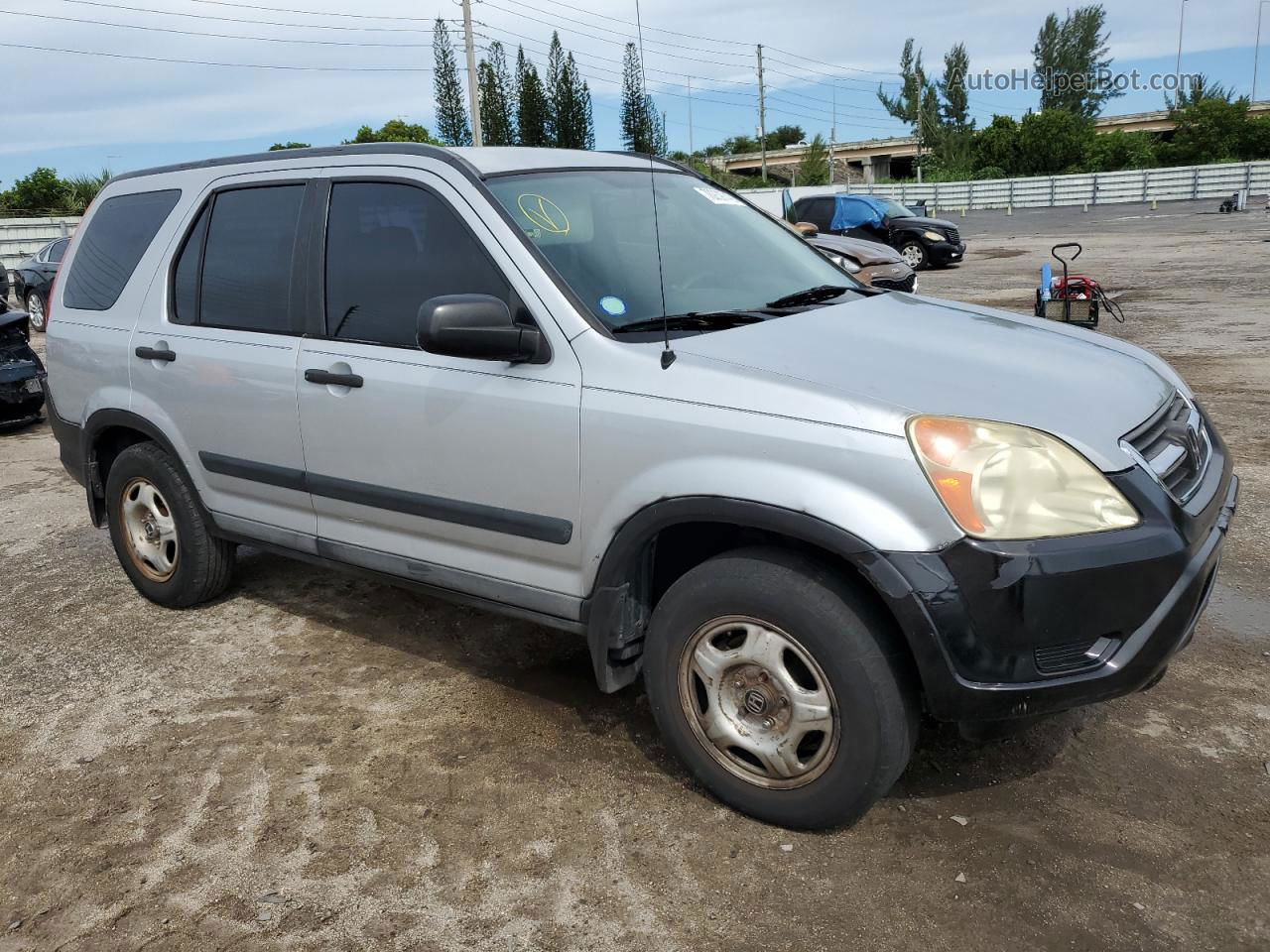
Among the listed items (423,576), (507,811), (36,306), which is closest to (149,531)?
(423,576)

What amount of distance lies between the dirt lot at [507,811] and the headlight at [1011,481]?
3.10 ft

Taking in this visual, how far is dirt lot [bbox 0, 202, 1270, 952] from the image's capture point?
2.71m

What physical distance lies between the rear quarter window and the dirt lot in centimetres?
144

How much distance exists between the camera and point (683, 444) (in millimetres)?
2941

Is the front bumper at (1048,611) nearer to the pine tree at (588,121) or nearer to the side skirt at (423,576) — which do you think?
the side skirt at (423,576)

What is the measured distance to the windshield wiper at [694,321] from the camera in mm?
3230

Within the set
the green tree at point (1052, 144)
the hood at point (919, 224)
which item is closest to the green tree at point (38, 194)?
the hood at point (919, 224)

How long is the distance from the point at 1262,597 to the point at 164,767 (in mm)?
4298

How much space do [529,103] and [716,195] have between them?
75303mm

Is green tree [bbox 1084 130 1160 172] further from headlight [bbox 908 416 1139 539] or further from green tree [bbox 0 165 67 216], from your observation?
headlight [bbox 908 416 1139 539]

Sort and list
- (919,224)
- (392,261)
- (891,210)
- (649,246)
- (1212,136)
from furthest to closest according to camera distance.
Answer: (1212,136)
(891,210)
(919,224)
(392,261)
(649,246)

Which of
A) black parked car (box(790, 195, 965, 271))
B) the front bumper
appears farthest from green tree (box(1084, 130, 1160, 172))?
the front bumper

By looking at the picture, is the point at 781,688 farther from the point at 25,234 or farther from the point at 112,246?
the point at 25,234

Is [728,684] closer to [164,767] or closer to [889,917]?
[889,917]
